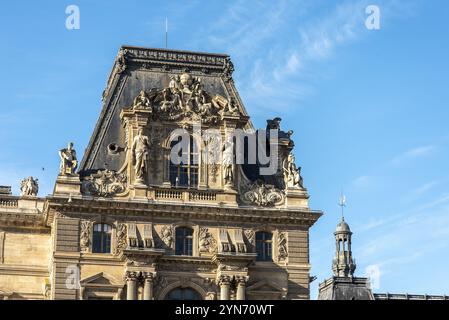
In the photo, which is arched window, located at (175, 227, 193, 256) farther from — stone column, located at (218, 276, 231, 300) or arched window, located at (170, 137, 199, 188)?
arched window, located at (170, 137, 199, 188)

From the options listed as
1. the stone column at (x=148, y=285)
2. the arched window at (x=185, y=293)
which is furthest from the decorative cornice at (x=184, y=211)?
the arched window at (x=185, y=293)

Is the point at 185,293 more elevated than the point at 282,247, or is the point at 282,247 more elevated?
the point at 282,247

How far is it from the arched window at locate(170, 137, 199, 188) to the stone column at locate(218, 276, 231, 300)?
21.2 feet

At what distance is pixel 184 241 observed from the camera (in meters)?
70.2

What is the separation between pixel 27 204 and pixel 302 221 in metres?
17.6

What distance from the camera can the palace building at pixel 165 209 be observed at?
68.8 metres

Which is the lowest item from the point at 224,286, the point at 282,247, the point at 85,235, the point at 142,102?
the point at 224,286

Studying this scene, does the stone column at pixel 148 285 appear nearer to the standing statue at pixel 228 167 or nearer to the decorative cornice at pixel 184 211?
the decorative cornice at pixel 184 211

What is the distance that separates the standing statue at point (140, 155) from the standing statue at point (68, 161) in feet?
11.9

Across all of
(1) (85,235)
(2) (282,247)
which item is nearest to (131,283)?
(1) (85,235)

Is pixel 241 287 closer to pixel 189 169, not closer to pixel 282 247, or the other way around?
pixel 282 247

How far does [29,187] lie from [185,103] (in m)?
11.9

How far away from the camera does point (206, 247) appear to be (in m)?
70.1
